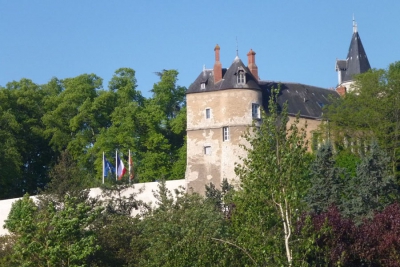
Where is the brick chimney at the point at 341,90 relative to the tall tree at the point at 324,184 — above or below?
above

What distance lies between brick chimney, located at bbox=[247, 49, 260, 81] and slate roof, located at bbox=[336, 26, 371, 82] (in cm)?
982

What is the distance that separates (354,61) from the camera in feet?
198

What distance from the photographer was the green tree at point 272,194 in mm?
19875

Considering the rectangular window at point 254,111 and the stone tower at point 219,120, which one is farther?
the rectangular window at point 254,111

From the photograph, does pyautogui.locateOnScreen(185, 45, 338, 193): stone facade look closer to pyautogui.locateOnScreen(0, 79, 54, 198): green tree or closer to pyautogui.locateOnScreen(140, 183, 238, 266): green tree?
pyautogui.locateOnScreen(140, 183, 238, 266): green tree

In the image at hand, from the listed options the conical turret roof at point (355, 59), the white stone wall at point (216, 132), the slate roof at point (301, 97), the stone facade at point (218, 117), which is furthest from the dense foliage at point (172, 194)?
the conical turret roof at point (355, 59)

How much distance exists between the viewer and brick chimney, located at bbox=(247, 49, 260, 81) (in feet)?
170

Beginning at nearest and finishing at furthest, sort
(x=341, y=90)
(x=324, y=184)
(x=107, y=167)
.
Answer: (x=324, y=184) → (x=107, y=167) → (x=341, y=90)

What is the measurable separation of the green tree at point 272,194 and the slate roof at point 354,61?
40.2 meters

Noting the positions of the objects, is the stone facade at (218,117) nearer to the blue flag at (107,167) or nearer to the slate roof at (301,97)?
the slate roof at (301,97)

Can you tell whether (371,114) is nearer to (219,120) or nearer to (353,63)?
(219,120)

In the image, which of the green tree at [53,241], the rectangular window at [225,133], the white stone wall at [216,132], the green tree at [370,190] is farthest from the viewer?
the rectangular window at [225,133]

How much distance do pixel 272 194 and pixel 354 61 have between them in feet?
136

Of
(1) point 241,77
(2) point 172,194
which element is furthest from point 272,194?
(1) point 241,77
